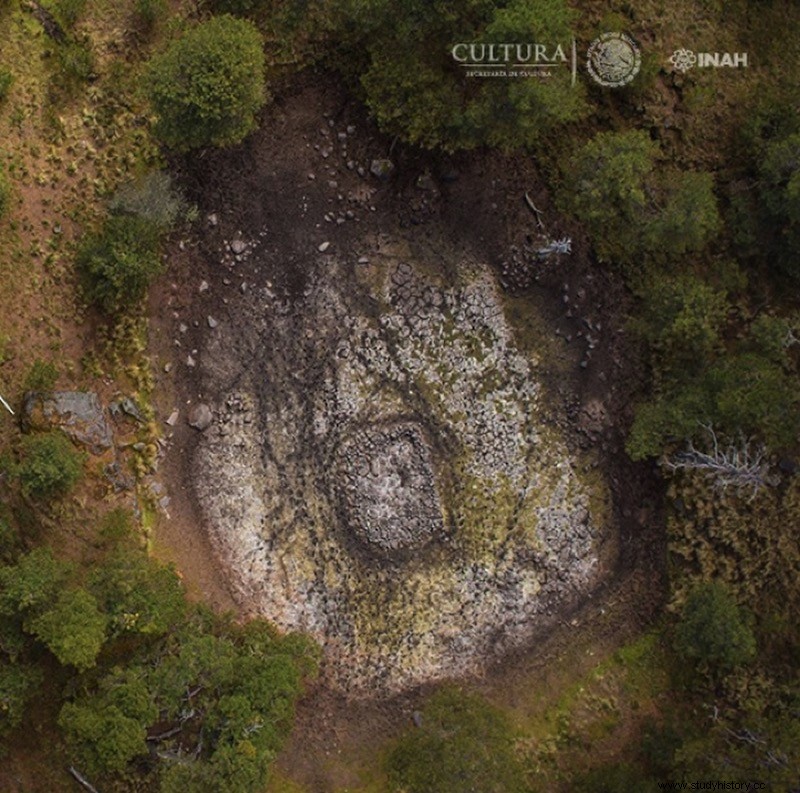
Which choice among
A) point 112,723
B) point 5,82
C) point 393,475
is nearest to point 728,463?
point 393,475

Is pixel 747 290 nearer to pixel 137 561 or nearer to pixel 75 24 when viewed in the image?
pixel 137 561

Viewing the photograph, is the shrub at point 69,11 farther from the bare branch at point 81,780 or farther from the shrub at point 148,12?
the bare branch at point 81,780

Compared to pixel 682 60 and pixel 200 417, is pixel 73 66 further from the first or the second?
pixel 682 60

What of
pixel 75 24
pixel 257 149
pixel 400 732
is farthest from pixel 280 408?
pixel 75 24

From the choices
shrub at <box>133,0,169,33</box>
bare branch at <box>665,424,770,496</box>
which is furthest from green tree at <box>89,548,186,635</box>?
shrub at <box>133,0,169,33</box>

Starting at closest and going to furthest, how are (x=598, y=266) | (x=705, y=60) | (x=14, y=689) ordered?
(x=14, y=689) → (x=705, y=60) → (x=598, y=266)

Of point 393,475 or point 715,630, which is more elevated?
point 393,475

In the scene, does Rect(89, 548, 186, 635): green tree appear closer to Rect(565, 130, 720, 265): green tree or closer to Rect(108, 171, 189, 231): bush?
Rect(108, 171, 189, 231): bush
